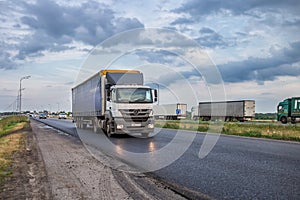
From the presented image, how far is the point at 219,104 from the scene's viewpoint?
60938mm

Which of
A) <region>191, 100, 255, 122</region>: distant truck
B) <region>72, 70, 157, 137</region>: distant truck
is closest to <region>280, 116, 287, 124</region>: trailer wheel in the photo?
<region>191, 100, 255, 122</region>: distant truck

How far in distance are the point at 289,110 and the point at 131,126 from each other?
28.9 m

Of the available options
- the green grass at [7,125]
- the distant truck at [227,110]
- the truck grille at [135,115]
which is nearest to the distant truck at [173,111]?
the distant truck at [227,110]

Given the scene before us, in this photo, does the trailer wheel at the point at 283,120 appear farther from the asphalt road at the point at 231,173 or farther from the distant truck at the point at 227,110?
the asphalt road at the point at 231,173

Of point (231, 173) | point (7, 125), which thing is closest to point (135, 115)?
point (231, 173)

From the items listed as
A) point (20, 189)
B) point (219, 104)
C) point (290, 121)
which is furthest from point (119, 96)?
point (219, 104)

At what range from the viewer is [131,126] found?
18078mm

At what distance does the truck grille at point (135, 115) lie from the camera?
18.0 m

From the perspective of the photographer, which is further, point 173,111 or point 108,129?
point 173,111

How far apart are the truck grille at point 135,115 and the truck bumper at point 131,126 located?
162 millimetres

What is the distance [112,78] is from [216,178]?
46.1 ft

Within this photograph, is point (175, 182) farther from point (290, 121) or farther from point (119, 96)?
point (290, 121)

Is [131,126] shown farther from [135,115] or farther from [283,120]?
[283,120]

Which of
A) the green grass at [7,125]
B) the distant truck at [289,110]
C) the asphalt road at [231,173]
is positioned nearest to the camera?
the asphalt road at [231,173]
